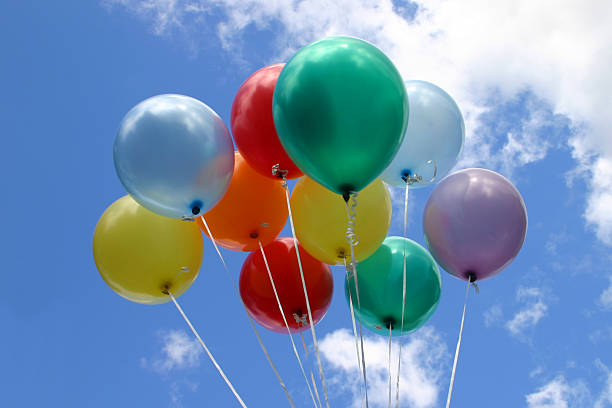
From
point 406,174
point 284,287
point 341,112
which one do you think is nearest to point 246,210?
point 284,287

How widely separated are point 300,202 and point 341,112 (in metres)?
1.29

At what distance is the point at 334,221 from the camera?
13.9 ft

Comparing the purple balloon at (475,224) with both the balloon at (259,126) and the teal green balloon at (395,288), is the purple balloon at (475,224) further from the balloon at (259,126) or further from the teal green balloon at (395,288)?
the balloon at (259,126)

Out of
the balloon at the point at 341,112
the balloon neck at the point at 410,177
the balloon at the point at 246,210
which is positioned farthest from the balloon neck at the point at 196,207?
the balloon neck at the point at 410,177

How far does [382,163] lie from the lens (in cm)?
352

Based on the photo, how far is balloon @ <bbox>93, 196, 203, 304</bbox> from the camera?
14.4 ft

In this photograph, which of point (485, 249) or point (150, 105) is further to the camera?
point (485, 249)

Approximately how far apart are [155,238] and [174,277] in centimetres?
39

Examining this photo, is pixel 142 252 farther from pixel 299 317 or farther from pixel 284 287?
pixel 299 317

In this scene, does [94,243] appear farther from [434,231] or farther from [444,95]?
[444,95]

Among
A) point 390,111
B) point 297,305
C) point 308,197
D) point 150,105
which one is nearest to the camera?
point 390,111

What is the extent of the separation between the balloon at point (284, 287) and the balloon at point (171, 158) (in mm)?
933

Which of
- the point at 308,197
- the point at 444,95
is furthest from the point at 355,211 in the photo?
the point at 444,95

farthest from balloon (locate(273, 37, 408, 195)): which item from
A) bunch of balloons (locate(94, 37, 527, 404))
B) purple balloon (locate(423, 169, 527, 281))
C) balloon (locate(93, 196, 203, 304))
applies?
balloon (locate(93, 196, 203, 304))
